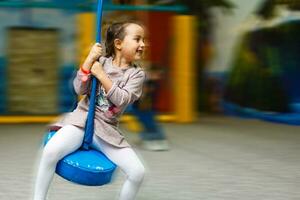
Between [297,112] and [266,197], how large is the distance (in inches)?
204

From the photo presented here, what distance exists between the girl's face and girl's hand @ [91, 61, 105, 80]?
0.18 meters

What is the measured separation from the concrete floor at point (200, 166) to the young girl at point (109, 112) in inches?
39.3

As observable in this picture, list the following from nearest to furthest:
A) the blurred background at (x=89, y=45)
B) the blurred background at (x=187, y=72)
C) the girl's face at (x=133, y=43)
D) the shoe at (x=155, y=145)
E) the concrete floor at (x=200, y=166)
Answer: the girl's face at (x=133, y=43) < the concrete floor at (x=200, y=166) < the shoe at (x=155, y=145) < the blurred background at (x=187, y=72) < the blurred background at (x=89, y=45)

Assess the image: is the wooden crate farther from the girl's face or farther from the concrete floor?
the girl's face

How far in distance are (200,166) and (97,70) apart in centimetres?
265

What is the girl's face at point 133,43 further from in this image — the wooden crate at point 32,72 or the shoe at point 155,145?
the wooden crate at point 32,72

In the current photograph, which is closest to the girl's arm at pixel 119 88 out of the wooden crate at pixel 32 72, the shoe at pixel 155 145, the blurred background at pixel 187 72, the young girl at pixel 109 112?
the young girl at pixel 109 112

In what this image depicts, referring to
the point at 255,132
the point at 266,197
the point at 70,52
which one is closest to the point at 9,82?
the point at 70,52

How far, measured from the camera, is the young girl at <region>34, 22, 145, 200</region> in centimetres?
358

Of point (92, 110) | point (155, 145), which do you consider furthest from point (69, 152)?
point (155, 145)

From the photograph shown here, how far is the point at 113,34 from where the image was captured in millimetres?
3742

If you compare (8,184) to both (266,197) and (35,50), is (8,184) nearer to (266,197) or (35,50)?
(266,197)

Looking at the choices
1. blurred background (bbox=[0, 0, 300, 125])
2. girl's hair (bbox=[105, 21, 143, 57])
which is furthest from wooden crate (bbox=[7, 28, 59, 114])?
girl's hair (bbox=[105, 21, 143, 57])

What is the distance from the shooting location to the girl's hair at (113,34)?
3.69 m
